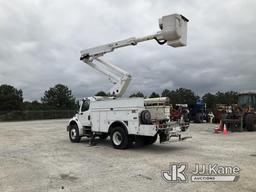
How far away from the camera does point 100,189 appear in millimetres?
7508

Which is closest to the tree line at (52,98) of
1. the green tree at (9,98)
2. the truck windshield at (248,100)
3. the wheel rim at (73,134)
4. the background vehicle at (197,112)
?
the green tree at (9,98)

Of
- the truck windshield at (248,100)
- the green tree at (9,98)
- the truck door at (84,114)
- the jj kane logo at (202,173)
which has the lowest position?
the jj kane logo at (202,173)

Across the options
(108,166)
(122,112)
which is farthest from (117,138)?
(108,166)

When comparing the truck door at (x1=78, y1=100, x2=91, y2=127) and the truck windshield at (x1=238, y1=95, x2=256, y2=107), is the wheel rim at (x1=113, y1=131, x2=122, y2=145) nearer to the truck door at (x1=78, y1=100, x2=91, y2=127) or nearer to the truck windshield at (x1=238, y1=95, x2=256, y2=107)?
the truck door at (x1=78, y1=100, x2=91, y2=127)

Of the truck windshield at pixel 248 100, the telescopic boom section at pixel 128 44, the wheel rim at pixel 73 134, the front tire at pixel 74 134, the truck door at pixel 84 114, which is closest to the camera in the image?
the telescopic boom section at pixel 128 44

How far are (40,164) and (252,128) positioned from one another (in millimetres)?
16892

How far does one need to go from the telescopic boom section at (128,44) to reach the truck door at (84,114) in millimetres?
1327

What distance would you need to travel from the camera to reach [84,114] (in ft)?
53.9

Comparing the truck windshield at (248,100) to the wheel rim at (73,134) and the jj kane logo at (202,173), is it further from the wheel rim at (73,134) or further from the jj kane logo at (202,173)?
the jj kane logo at (202,173)

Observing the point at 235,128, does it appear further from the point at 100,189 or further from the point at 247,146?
the point at 100,189

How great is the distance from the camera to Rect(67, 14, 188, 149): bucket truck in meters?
12.8

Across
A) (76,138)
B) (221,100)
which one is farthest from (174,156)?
(221,100)

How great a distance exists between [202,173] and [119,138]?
18.5ft

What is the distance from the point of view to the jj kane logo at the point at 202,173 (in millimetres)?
8336
